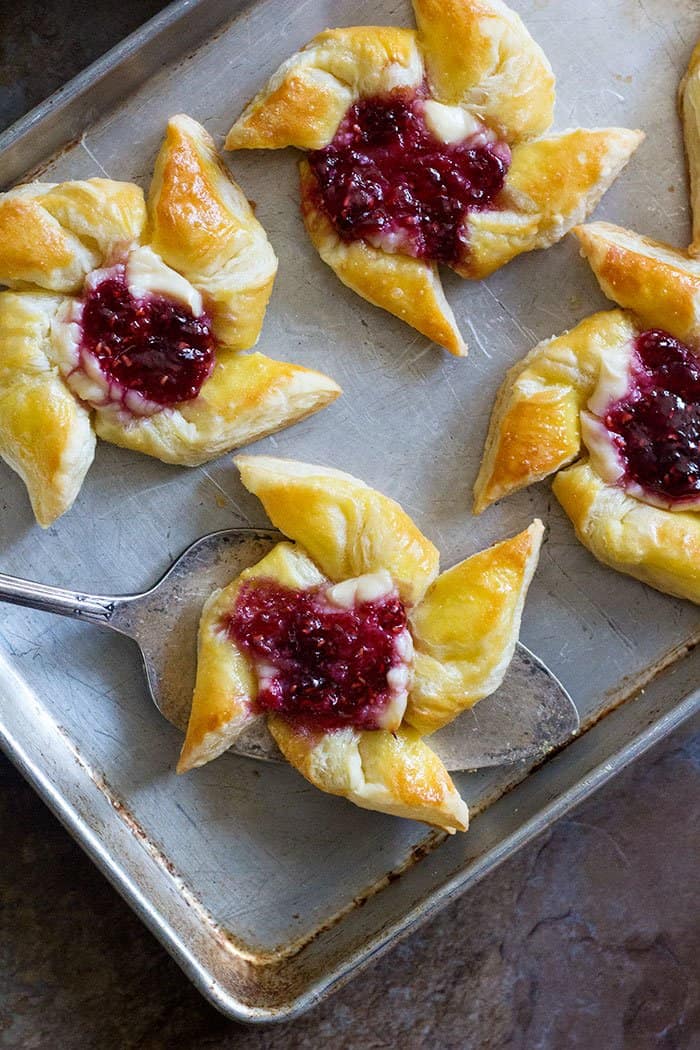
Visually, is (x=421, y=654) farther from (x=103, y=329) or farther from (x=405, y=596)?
(x=103, y=329)

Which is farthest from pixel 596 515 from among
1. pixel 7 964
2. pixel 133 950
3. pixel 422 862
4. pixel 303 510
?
pixel 7 964

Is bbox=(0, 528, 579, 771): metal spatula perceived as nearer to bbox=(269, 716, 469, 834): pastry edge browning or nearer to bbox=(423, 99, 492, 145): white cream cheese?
bbox=(269, 716, 469, 834): pastry edge browning

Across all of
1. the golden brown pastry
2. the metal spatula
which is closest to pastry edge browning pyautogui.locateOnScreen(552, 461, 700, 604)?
the golden brown pastry

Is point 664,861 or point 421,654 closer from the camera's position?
point 421,654

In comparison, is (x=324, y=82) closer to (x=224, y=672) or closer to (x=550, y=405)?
(x=550, y=405)

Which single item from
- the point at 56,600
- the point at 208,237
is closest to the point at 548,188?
the point at 208,237
